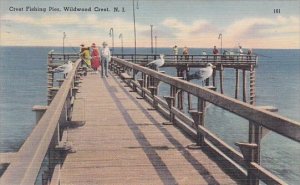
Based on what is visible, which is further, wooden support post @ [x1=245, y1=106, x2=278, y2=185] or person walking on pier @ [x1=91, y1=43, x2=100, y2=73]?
person walking on pier @ [x1=91, y1=43, x2=100, y2=73]

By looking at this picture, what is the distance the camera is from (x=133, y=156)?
17.6 feet

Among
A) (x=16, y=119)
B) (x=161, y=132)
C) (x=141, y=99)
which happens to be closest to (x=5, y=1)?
(x=161, y=132)

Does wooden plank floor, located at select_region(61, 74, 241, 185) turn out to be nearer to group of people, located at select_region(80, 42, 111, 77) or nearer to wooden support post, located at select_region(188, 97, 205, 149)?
wooden support post, located at select_region(188, 97, 205, 149)

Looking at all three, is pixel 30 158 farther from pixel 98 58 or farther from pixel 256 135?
pixel 98 58

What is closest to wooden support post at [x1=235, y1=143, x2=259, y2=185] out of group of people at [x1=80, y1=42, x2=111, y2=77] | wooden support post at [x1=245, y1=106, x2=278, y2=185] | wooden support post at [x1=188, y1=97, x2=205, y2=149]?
wooden support post at [x1=245, y1=106, x2=278, y2=185]

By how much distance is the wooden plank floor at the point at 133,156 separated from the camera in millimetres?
4434

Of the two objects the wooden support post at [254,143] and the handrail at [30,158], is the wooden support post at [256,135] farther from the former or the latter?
the handrail at [30,158]

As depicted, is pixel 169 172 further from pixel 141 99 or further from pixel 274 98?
pixel 274 98

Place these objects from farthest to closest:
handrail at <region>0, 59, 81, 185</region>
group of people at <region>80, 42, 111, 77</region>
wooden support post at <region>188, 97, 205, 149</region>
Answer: group of people at <region>80, 42, 111, 77</region> → wooden support post at <region>188, 97, 205, 149</region> → handrail at <region>0, 59, 81, 185</region>

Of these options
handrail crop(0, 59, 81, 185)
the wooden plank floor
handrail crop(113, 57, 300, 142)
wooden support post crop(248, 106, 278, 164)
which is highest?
handrail crop(0, 59, 81, 185)

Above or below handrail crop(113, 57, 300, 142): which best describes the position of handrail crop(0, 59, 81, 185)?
above

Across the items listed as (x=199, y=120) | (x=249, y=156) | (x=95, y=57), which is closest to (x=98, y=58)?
(x=95, y=57)

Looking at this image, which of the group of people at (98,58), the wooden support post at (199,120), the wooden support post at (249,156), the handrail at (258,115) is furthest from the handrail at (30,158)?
the group of people at (98,58)

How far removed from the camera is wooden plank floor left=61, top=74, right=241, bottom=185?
14.5 feet
